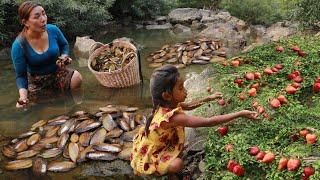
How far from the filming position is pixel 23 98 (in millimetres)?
5605

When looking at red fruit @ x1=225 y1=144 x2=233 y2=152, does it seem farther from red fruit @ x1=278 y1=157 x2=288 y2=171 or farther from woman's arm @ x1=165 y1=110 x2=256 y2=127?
red fruit @ x1=278 y1=157 x2=288 y2=171

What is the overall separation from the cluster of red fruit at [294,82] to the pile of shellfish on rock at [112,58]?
2923 millimetres

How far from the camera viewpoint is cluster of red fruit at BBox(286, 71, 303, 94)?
13.5 ft

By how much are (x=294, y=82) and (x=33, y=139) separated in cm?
304

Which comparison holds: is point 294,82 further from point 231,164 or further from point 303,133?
point 231,164

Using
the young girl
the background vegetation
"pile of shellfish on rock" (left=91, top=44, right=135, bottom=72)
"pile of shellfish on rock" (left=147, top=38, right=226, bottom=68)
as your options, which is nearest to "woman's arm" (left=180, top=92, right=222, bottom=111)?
the young girl

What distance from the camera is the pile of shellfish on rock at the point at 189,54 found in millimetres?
8242

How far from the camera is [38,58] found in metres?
6.07

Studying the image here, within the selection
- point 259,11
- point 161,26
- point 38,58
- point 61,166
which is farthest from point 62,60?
point 259,11

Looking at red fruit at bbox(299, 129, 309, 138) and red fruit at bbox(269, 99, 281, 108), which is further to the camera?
red fruit at bbox(269, 99, 281, 108)

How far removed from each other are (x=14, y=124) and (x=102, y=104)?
1.21 metres

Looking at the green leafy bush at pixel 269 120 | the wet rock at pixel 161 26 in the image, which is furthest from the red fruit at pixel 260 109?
the wet rock at pixel 161 26

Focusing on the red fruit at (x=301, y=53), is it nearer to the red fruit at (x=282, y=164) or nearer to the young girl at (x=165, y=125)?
the young girl at (x=165, y=125)

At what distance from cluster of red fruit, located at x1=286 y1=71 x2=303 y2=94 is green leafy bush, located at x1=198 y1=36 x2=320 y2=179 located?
4 cm
